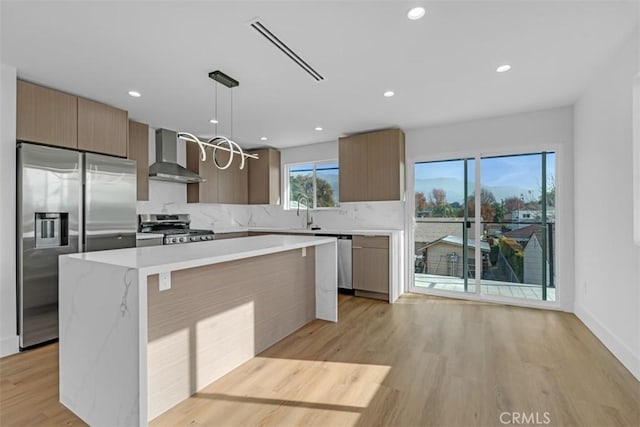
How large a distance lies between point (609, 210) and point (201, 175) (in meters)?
5.12

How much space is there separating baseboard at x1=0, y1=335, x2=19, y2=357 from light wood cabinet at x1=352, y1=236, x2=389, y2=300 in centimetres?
366

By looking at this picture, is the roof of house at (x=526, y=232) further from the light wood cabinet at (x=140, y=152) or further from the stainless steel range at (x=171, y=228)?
the light wood cabinet at (x=140, y=152)

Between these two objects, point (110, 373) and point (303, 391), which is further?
point (303, 391)

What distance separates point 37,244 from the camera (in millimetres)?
2781

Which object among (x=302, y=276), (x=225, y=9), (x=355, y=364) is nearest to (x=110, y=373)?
(x=355, y=364)

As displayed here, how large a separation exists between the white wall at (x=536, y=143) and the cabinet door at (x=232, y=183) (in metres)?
3.40

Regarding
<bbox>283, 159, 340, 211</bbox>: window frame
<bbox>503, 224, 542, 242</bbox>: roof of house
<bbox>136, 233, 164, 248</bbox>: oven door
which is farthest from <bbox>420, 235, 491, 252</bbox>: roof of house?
<bbox>136, 233, 164, 248</bbox>: oven door

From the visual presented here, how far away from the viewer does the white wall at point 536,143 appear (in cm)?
362

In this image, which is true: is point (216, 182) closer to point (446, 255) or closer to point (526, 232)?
point (446, 255)

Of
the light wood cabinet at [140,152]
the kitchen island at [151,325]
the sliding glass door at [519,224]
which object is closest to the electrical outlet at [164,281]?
the kitchen island at [151,325]

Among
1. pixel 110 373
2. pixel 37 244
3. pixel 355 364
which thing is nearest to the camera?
pixel 110 373

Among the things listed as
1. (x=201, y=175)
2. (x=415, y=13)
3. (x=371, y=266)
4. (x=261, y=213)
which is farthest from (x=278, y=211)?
(x=415, y=13)

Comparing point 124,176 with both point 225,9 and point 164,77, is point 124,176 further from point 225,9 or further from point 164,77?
point 225,9

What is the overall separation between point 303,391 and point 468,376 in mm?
1209
